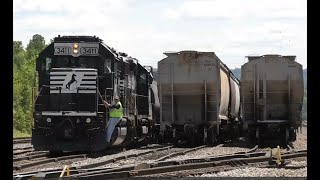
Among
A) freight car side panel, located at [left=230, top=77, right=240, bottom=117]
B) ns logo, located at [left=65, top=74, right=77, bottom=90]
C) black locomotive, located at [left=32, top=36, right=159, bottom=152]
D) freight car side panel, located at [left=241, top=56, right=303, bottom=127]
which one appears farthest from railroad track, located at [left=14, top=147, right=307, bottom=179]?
freight car side panel, located at [left=230, top=77, right=240, bottom=117]

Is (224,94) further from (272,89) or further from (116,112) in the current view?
(116,112)

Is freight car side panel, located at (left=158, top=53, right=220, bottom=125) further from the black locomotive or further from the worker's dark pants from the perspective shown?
the worker's dark pants

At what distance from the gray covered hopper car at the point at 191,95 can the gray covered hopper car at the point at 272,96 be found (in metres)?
1.14

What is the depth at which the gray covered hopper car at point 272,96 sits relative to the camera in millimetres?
22844

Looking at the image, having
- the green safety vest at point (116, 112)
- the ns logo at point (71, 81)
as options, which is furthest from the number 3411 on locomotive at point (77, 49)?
the green safety vest at point (116, 112)

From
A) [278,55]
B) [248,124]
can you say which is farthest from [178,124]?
[278,55]

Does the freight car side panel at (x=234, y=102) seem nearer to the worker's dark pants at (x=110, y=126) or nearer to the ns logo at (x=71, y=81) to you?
the worker's dark pants at (x=110, y=126)

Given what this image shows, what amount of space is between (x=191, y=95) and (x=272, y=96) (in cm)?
321

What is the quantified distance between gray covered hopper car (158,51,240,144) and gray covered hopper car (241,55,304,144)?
1.14m

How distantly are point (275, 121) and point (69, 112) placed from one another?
9067mm

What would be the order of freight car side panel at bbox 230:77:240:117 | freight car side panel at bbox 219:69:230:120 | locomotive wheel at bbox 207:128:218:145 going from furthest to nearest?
freight car side panel at bbox 230:77:240:117
freight car side panel at bbox 219:69:230:120
locomotive wheel at bbox 207:128:218:145

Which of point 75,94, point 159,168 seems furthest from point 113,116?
point 159,168

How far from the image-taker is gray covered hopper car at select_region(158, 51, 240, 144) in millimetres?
22969

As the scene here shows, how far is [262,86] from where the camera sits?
909 inches
